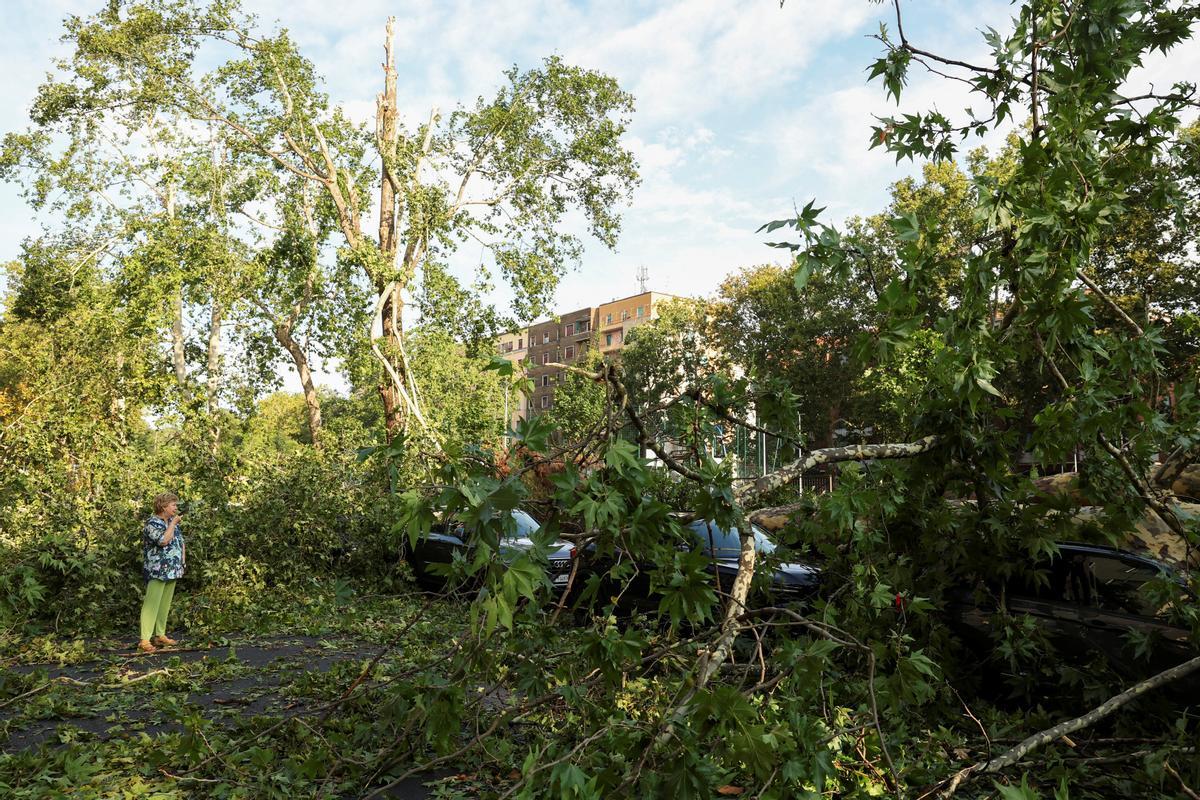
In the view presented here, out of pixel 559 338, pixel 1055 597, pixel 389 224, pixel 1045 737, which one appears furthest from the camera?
pixel 559 338

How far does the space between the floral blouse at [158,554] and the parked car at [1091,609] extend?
7.89 meters

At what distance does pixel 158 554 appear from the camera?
9.33 metres

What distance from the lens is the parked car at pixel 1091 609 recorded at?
5664mm

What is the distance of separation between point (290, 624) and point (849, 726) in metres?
8.42

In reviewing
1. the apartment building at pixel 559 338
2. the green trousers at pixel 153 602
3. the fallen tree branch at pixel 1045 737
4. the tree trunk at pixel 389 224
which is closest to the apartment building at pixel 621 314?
the apartment building at pixel 559 338

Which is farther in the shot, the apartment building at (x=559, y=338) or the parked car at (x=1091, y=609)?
the apartment building at (x=559, y=338)

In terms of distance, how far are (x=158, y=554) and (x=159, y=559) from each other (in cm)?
6

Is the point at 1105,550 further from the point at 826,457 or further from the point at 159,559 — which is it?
the point at 159,559

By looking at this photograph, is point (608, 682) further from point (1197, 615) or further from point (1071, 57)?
point (1071, 57)

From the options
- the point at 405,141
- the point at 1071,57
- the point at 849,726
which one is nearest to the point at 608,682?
the point at 849,726

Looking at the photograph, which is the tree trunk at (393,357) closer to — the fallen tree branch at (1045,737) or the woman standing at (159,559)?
the woman standing at (159,559)

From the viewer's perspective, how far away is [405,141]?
2225cm

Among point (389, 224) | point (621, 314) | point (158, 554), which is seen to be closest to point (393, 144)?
point (389, 224)

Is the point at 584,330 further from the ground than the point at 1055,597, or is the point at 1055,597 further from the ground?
the point at 584,330
